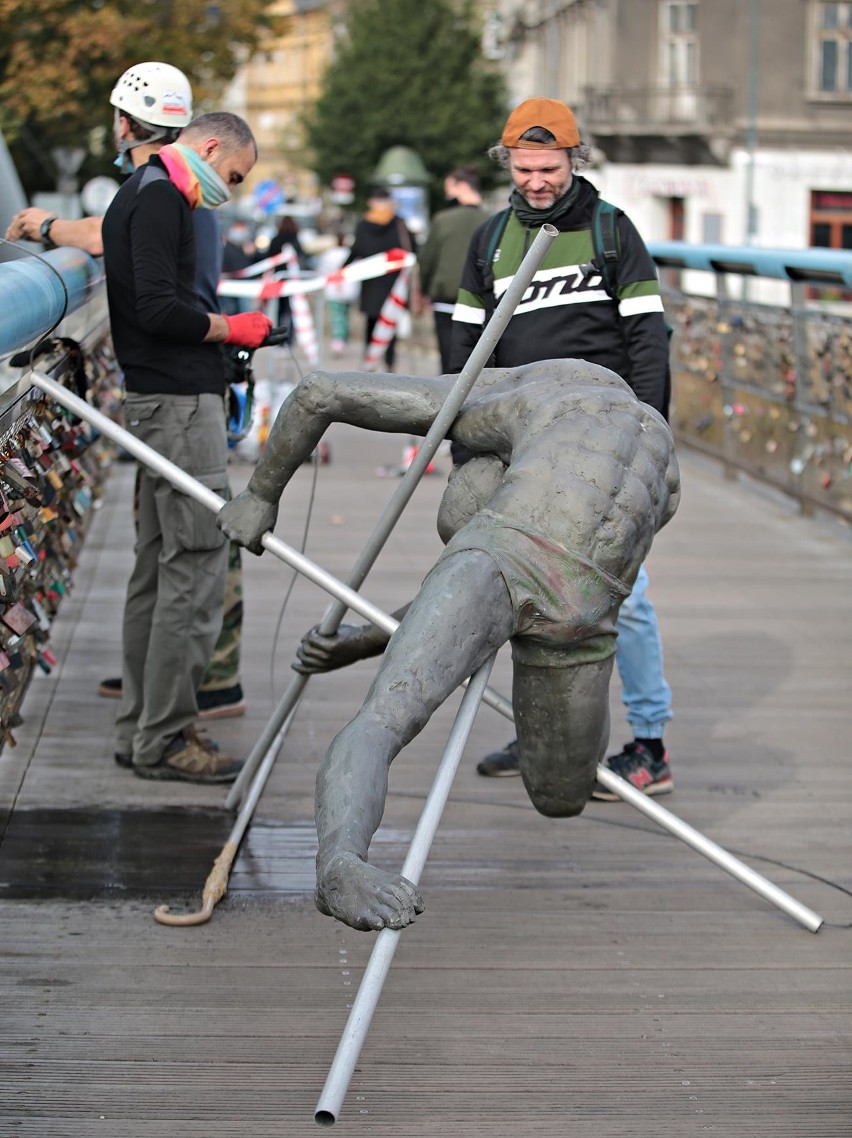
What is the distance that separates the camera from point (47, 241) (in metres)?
6.09

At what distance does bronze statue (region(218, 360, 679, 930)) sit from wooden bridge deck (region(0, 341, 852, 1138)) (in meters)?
0.56

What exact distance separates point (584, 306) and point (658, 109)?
43113 mm

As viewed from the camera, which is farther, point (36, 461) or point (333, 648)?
point (36, 461)

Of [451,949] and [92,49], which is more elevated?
[92,49]

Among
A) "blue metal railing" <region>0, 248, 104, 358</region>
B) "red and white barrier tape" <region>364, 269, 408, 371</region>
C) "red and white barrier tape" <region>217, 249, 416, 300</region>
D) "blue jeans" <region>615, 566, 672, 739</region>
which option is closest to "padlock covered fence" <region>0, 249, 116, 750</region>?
"blue metal railing" <region>0, 248, 104, 358</region>

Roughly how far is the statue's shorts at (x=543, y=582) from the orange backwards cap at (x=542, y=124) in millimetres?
1575

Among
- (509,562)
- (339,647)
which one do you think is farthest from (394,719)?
(339,647)

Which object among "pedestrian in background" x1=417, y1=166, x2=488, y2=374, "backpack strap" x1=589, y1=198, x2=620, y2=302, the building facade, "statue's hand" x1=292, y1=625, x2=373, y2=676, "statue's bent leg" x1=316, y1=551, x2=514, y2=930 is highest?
"backpack strap" x1=589, y1=198, x2=620, y2=302

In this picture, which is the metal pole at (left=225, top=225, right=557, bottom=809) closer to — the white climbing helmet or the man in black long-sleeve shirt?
the man in black long-sleeve shirt

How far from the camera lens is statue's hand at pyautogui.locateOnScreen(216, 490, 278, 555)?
432 centimetres

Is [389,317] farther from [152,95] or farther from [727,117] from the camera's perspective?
[727,117]

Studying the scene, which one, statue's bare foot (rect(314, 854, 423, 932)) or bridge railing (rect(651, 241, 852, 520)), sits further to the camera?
bridge railing (rect(651, 241, 852, 520))

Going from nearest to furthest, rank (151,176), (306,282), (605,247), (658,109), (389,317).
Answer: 1. (605,247)
2. (151,176)
3. (306,282)
4. (389,317)
5. (658,109)

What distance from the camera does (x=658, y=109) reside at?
153 feet
